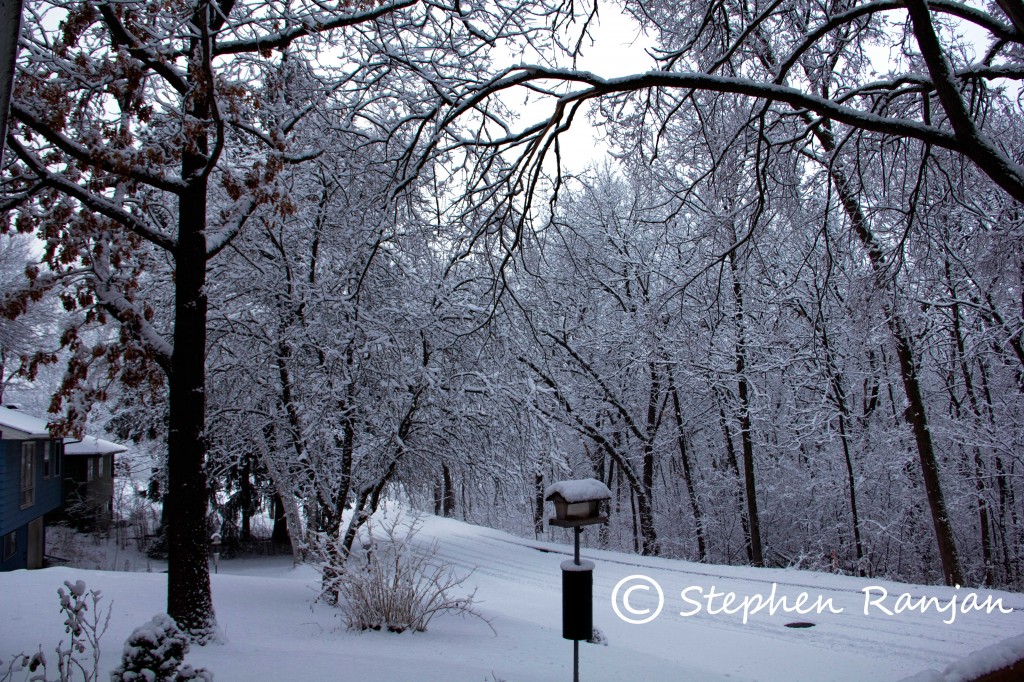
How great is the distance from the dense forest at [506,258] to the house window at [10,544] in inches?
155

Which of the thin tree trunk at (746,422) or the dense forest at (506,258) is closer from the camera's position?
the dense forest at (506,258)

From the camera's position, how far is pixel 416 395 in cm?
892

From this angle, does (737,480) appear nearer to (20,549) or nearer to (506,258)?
(506,258)

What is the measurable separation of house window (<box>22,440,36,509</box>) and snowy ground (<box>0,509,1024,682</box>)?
1102 cm

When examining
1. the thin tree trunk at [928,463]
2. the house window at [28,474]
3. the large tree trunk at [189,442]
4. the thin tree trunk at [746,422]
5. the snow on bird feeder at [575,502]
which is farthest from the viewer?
the house window at [28,474]

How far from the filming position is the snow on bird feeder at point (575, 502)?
4781mm

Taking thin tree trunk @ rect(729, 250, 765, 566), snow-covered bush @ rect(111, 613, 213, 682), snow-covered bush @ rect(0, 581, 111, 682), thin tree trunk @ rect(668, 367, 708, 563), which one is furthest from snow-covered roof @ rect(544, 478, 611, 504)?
thin tree trunk @ rect(668, 367, 708, 563)

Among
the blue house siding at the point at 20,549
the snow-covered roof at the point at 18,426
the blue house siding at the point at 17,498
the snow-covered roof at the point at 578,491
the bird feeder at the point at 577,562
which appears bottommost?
the blue house siding at the point at 20,549

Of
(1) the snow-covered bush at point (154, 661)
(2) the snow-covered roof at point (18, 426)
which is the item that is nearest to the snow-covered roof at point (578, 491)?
(1) the snow-covered bush at point (154, 661)

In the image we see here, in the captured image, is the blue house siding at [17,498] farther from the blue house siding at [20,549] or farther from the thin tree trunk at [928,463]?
the thin tree trunk at [928,463]

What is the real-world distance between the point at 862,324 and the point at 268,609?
784cm

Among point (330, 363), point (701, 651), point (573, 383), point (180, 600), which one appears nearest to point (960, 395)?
point (573, 383)

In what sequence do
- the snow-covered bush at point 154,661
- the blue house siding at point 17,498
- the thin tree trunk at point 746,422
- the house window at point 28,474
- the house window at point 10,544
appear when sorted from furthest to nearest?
the house window at point 28,474 < the house window at point 10,544 < the blue house siding at point 17,498 < the thin tree trunk at point 746,422 < the snow-covered bush at point 154,661

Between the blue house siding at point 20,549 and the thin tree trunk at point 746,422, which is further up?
the thin tree trunk at point 746,422
